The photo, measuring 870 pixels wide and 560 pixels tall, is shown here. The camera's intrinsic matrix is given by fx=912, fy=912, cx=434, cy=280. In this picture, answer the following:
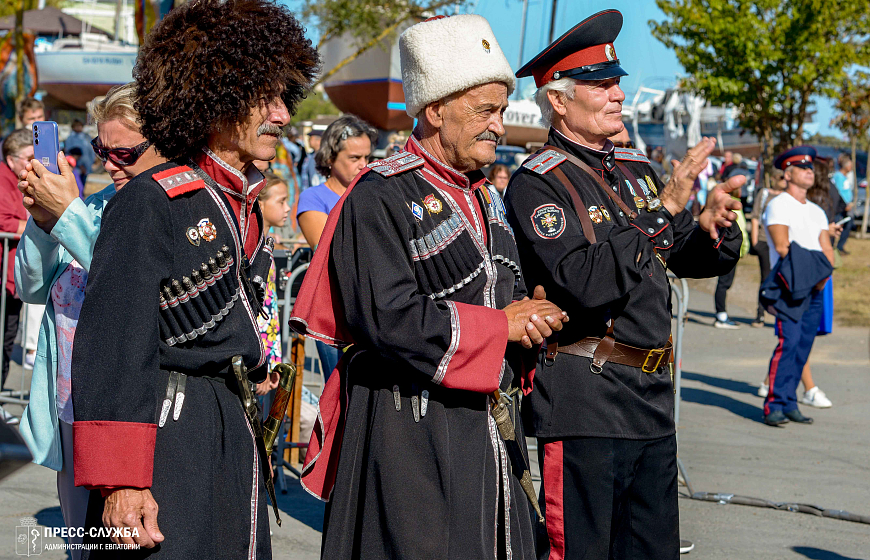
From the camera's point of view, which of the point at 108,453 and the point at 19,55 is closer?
the point at 108,453

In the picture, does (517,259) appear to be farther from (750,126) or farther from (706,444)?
(750,126)

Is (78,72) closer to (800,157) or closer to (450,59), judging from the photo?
(800,157)

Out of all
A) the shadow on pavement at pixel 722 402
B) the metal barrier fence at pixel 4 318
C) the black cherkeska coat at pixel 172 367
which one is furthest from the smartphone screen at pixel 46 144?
the shadow on pavement at pixel 722 402

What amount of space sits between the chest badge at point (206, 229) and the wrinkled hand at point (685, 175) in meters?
1.57

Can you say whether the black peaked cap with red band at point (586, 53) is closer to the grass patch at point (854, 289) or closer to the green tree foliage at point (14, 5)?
the grass patch at point (854, 289)

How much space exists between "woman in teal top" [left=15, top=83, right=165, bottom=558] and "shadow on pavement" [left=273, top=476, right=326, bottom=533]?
7.65 feet

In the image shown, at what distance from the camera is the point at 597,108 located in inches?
136

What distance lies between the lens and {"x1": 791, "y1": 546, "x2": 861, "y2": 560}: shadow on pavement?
4898 mm

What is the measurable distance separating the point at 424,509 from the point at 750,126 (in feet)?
68.4

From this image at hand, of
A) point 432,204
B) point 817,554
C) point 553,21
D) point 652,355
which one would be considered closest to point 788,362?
→ point 817,554

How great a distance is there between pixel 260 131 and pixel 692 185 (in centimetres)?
151

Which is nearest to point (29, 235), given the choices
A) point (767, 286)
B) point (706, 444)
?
point (706, 444)

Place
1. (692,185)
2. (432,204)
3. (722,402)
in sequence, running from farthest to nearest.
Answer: (722,402)
(692,185)
(432,204)

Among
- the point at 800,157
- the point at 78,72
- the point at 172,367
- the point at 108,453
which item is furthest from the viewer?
the point at 78,72
